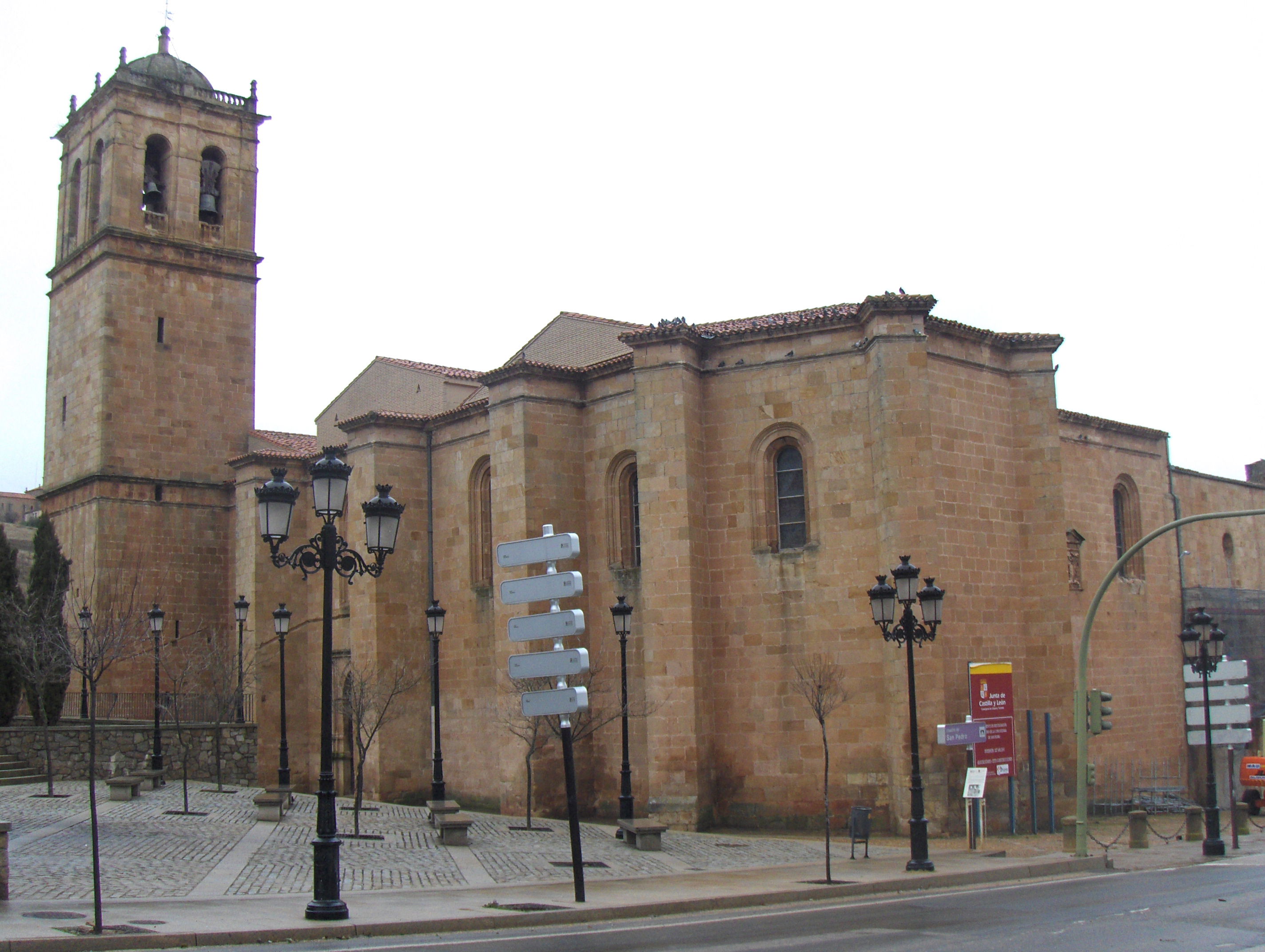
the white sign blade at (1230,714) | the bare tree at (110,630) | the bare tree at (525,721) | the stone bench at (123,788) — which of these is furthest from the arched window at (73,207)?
the white sign blade at (1230,714)

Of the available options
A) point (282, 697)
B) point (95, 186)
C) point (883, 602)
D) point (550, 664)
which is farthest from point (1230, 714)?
point (95, 186)

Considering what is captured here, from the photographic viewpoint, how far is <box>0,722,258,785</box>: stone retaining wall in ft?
98.5

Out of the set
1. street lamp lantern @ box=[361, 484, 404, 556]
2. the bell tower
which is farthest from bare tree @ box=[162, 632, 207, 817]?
street lamp lantern @ box=[361, 484, 404, 556]

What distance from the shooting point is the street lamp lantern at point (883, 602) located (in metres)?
19.6

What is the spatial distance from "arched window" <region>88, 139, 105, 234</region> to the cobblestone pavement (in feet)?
64.3

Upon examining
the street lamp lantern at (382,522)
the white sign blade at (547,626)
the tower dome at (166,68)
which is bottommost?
the white sign blade at (547,626)

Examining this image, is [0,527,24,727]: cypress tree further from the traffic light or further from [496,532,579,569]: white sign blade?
the traffic light

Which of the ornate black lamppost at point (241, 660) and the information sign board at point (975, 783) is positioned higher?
the ornate black lamppost at point (241, 660)

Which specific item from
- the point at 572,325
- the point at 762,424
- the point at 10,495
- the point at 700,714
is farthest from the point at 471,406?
the point at 10,495

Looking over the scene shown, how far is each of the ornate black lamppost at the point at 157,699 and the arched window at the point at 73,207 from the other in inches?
659

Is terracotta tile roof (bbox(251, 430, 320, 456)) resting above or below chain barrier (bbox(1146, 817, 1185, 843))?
above

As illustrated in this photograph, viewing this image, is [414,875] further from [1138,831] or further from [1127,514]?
[1127,514]

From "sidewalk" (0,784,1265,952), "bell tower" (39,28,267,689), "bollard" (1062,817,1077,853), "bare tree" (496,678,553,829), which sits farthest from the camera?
"bell tower" (39,28,267,689)

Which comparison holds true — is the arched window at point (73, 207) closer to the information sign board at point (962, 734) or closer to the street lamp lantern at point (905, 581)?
the street lamp lantern at point (905, 581)
